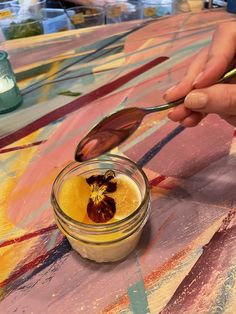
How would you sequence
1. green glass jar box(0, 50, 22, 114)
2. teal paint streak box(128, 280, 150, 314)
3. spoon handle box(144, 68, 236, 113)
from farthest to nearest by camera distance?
green glass jar box(0, 50, 22, 114) < spoon handle box(144, 68, 236, 113) < teal paint streak box(128, 280, 150, 314)

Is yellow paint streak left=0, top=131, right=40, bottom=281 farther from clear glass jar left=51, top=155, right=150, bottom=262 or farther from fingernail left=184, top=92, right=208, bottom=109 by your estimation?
fingernail left=184, top=92, right=208, bottom=109

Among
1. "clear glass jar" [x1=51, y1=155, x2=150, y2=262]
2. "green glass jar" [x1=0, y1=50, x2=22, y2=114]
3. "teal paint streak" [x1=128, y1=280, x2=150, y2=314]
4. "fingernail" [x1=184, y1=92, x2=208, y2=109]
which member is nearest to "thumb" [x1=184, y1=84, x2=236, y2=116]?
"fingernail" [x1=184, y1=92, x2=208, y2=109]

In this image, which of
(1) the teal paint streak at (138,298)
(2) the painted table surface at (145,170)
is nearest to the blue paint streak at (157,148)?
(2) the painted table surface at (145,170)

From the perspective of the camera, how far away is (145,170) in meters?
0.59

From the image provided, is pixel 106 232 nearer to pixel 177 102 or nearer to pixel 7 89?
pixel 177 102

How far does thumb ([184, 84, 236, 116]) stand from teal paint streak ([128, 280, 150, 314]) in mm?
229

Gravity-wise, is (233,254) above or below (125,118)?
below

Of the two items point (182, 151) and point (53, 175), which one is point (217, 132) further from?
point (53, 175)

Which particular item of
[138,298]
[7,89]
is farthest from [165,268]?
[7,89]

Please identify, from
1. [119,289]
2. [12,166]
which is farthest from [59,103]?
[119,289]

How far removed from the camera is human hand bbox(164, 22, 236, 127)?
0.47m

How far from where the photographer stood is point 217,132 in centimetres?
66

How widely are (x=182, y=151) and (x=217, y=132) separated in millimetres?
84

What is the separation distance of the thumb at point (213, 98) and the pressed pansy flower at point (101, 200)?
0.15 m
